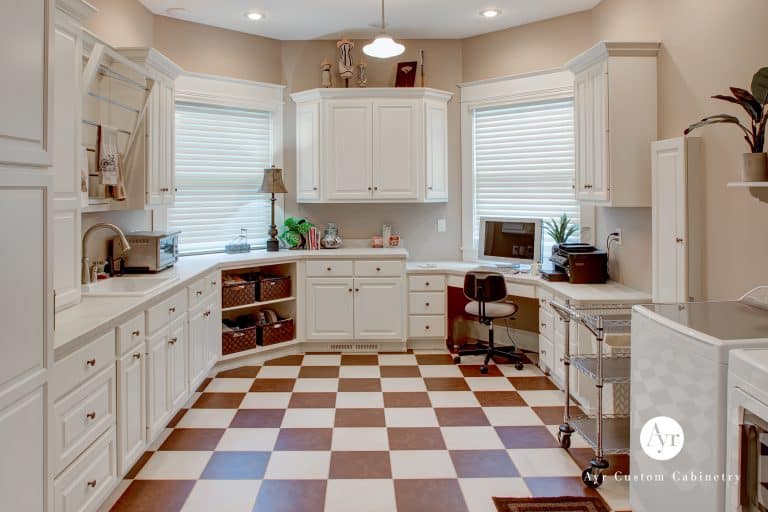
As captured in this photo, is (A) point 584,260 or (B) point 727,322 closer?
(B) point 727,322

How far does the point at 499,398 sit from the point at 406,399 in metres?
0.64

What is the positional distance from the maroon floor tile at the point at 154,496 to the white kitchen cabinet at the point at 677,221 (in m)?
2.75

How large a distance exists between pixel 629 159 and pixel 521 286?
4.58ft

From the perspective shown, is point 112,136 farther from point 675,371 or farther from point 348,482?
point 675,371

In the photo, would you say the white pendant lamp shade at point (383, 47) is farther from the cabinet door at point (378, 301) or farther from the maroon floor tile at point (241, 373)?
the maroon floor tile at point (241, 373)

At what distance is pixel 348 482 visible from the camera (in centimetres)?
291

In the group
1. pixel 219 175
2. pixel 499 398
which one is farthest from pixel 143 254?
pixel 499 398

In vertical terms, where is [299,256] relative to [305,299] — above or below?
above

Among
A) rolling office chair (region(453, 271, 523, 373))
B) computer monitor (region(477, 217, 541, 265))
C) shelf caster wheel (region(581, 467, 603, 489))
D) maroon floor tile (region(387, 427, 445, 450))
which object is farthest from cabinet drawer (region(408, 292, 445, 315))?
shelf caster wheel (region(581, 467, 603, 489))

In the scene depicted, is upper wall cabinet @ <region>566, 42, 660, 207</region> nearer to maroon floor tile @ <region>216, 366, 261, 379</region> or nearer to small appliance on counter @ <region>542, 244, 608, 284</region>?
small appliance on counter @ <region>542, 244, 608, 284</region>

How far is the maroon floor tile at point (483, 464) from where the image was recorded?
2.99 m

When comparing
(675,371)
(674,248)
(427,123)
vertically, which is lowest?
(675,371)

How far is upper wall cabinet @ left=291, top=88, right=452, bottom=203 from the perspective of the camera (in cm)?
548

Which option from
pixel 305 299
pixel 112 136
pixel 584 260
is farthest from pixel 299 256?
pixel 584 260
